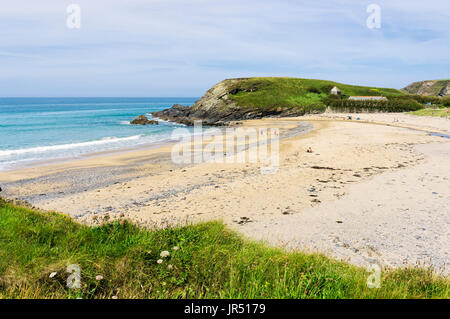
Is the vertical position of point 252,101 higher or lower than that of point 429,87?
lower

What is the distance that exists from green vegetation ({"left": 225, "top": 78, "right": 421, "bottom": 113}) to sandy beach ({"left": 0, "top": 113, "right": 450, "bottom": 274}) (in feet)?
167

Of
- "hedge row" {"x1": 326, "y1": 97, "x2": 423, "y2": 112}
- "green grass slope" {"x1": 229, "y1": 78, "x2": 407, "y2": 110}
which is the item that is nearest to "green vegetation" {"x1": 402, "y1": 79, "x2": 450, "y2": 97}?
"green grass slope" {"x1": 229, "y1": 78, "x2": 407, "y2": 110}

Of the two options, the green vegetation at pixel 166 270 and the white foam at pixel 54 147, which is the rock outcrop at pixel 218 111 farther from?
the green vegetation at pixel 166 270

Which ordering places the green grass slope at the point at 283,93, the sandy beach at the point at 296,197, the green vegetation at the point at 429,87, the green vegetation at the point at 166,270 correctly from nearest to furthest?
the green vegetation at the point at 166,270, the sandy beach at the point at 296,197, the green grass slope at the point at 283,93, the green vegetation at the point at 429,87

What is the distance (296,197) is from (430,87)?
190 m

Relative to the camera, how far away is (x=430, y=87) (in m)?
157

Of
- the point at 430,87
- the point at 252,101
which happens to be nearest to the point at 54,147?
the point at 252,101

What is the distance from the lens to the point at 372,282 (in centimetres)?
350

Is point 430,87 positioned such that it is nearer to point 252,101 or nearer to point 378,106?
point 378,106

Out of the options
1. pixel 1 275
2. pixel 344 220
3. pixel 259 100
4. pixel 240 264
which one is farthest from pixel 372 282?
pixel 259 100

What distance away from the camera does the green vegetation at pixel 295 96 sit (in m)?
67.0

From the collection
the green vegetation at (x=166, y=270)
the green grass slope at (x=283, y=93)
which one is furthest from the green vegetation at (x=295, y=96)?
the green vegetation at (x=166, y=270)

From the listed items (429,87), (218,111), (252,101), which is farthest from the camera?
(429,87)

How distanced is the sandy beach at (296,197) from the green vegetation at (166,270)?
0.91 metres
